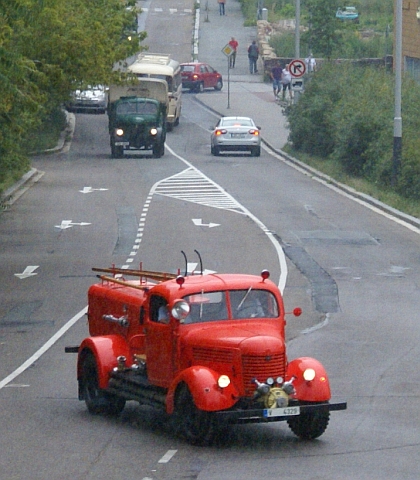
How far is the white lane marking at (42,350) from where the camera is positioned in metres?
14.8

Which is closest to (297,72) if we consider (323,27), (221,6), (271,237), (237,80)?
(323,27)

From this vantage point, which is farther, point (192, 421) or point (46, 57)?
point (46, 57)

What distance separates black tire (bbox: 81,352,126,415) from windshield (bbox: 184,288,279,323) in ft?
5.24

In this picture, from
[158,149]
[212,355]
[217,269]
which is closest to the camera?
[212,355]

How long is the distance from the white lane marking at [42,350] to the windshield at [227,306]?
4088 millimetres

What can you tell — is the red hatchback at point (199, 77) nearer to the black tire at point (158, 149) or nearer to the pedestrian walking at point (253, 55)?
the pedestrian walking at point (253, 55)

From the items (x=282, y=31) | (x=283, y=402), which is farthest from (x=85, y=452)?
(x=282, y=31)

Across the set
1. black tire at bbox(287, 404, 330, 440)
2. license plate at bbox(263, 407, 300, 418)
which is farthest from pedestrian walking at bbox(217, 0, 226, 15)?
license plate at bbox(263, 407, 300, 418)

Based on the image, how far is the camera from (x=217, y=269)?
22234 millimetres

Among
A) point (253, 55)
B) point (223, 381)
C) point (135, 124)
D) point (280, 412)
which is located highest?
point (253, 55)

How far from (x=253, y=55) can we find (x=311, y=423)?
2500 inches

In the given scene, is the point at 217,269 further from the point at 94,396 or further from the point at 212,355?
the point at 212,355

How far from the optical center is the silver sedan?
44.9 meters

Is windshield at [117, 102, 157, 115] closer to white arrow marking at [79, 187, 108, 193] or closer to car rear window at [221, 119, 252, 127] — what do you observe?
car rear window at [221, 119, 252, 127]
